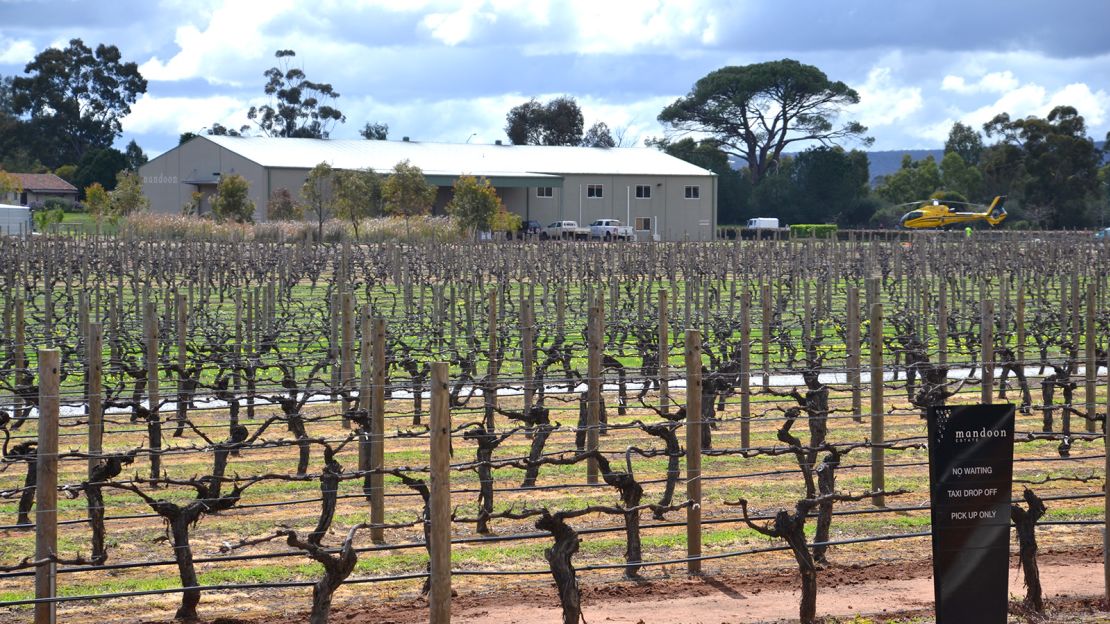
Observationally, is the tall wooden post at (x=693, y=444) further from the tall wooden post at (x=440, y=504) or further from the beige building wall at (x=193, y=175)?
the beige building wall at (x=193, y=175)

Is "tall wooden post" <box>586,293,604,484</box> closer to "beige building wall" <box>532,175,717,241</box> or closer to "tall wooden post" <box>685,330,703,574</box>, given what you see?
"tall wooden post" <box>685,330,703,574</box>

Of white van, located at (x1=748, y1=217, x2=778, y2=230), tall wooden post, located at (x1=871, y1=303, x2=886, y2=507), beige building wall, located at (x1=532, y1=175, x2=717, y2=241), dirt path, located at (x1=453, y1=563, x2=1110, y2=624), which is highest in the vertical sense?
beige building wall, located at (x1=532, y1=175, x2=717, y2=241)

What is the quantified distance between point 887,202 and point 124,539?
72098mm

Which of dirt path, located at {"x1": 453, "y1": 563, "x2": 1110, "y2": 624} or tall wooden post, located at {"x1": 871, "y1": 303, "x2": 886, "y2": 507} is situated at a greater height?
tall wooden post, located at {"x1": 871, "y1": 303, "x2": 886, "y2": 507}

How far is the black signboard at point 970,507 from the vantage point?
20.5 ft

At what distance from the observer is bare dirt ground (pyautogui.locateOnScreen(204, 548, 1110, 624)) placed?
7.23m

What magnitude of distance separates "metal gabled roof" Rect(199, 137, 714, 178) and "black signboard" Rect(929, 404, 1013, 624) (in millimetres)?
52251

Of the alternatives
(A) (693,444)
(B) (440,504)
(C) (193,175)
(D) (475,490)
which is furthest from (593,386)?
(C) (193,175)

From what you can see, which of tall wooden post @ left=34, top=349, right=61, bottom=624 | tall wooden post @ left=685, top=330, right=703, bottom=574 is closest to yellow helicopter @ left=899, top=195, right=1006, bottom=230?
tall wooden post @ left=685, top=330, right=703, bottom=574

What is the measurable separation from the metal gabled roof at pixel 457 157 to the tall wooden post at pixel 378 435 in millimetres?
48307

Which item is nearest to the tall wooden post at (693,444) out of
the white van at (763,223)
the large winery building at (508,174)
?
the large winery building at (508,174)

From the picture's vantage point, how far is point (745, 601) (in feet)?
25.0

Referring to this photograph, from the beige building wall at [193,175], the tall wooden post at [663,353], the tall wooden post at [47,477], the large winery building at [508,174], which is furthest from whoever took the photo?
the large winery building at [508,174]

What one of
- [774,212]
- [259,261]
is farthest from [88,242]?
[774,212]
